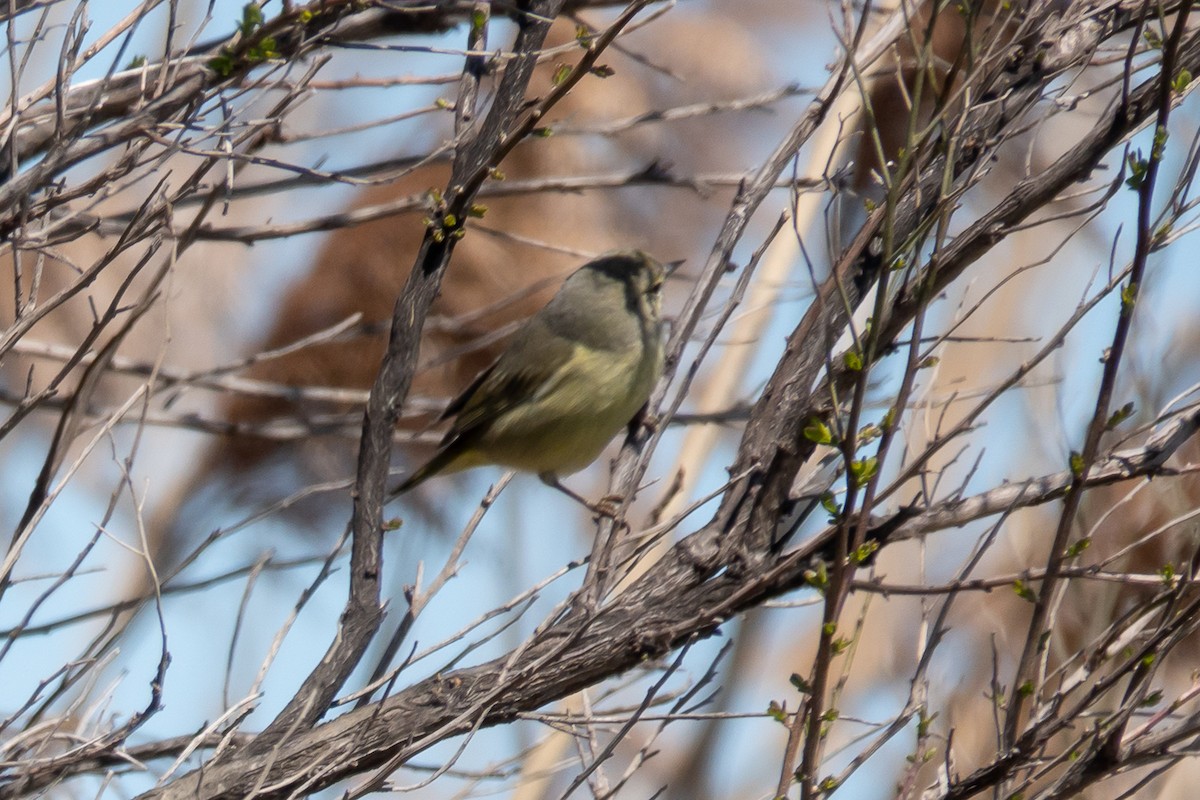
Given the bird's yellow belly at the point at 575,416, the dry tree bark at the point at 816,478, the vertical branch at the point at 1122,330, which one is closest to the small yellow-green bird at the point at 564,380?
the bird's yellow belly at the point at 575,416

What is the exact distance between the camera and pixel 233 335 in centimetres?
706

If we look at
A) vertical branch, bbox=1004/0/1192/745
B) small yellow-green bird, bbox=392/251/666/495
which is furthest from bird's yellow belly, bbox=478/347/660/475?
vertical branch, bbox=1004/0/1192/745

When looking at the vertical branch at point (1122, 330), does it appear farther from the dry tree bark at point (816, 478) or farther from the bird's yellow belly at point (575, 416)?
the bird's yellow belly at point (575, 416)

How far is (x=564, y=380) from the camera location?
4.93 m

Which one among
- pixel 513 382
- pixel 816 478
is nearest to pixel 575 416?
pixel 513 382

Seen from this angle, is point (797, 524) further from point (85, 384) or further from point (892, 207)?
point (85, 384)

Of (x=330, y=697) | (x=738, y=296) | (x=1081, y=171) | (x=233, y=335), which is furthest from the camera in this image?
(x=233, y=335)

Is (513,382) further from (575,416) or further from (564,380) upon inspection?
(575,416)

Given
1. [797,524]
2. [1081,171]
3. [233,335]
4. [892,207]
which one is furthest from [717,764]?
[233,335]

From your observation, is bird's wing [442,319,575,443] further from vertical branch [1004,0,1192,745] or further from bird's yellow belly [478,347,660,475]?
vertical branch [1004,0,1192,745]

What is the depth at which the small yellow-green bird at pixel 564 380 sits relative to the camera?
15.4 feet

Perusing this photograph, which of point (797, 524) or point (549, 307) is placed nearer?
point (797, 524)

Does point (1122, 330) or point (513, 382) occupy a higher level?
point (513, 382)

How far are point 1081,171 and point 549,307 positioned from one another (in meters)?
2.74
